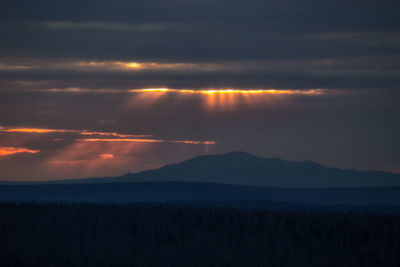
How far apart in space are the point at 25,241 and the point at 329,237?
11.6 m

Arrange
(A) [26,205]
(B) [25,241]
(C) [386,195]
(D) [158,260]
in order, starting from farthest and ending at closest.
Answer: (C) [386,195]
(A) [26,205]
(B) [25,241]
(D) [158,260]

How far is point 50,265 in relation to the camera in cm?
2023

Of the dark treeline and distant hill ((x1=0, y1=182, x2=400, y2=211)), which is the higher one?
the dark treeline

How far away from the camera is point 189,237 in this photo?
82.9ft

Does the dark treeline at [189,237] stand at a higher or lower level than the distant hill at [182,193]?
higher

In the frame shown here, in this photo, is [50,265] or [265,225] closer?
[50,265]

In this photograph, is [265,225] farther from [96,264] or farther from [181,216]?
[96,264]

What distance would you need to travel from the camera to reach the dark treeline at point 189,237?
2112cm

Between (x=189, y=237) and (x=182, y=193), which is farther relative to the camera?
(x=182, y=193)

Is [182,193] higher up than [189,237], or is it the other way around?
[189,237]

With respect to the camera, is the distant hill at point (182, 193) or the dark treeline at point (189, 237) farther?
the distant hill at point (182, 193)

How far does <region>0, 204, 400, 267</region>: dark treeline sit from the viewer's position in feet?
69.3

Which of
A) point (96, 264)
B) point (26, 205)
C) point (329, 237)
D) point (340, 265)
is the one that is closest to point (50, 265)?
point (96, 264)

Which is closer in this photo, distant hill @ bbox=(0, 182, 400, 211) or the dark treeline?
the dark treeline
